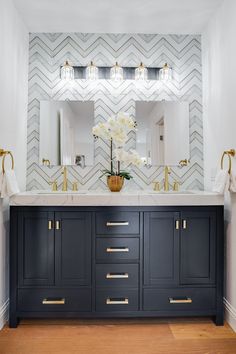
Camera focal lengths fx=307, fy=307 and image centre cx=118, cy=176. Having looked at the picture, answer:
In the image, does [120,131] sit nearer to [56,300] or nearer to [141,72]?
[141,72]

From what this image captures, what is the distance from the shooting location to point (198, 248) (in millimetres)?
2355

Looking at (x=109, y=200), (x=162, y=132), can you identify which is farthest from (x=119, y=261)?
(x=162, y=132)

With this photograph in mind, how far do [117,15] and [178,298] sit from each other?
2.44 meters

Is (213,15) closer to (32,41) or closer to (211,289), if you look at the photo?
(32,41)

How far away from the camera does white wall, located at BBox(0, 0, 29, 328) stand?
2.32 meters

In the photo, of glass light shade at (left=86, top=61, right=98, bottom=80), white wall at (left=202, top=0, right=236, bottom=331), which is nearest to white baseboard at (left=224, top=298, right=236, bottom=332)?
white wall at (left=202, top=0, right=236, bottom=331)

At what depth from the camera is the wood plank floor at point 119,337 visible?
6.68 feet

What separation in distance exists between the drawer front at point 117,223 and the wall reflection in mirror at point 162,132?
852mm

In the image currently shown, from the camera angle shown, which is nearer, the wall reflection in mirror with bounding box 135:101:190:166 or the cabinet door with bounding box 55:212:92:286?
the cabinet door with bounding box 55:212:92:286

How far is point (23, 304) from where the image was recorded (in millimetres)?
2312

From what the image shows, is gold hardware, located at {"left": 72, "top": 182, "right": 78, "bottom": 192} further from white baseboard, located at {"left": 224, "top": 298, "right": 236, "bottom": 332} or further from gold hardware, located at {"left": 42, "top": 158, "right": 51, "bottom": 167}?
white baseboard, located at {"left": 224, "top": 298, "right": 236, "bottom": 332}

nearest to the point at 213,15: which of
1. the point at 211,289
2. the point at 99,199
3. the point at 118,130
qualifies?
the point at 118,130

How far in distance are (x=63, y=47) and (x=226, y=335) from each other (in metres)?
2.89

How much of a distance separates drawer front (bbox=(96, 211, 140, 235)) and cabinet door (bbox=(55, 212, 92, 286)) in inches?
3.3
